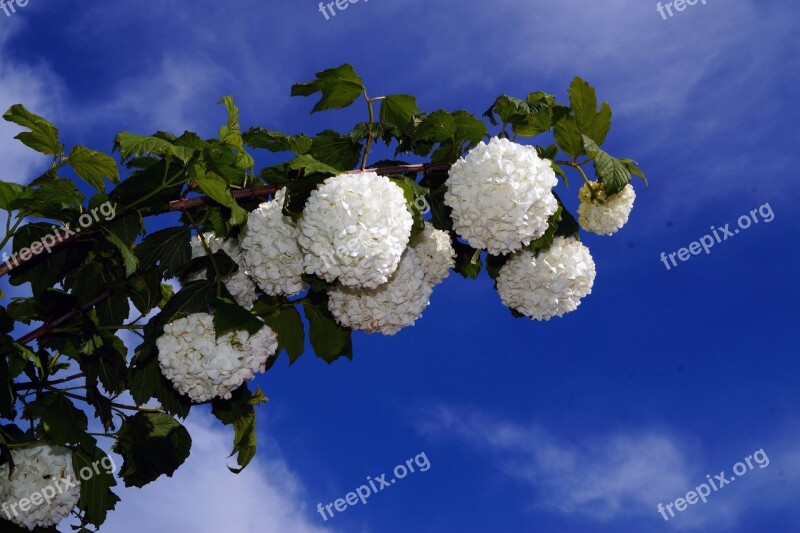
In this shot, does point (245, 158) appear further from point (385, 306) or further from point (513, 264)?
point (513, 264)

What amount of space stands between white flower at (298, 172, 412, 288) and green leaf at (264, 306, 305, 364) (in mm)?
655

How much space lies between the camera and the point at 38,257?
3.69 meters

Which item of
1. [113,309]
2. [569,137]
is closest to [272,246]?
[113,309]

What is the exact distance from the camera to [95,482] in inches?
156

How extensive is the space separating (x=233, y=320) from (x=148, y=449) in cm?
119

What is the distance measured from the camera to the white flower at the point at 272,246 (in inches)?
136

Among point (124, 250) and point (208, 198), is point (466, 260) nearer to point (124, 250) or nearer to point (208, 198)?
point (208, 198)

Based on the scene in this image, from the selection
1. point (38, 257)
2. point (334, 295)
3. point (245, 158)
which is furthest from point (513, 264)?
point (38, 257)

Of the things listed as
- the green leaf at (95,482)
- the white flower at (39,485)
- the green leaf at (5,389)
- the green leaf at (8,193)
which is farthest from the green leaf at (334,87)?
the white flower at (39,485)

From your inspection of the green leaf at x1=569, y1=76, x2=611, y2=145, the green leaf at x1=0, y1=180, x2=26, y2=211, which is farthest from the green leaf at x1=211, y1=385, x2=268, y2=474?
the green leaf at x1=569, y1=76, x2=611, y2=145

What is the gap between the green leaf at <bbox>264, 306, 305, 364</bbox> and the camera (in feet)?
12.6

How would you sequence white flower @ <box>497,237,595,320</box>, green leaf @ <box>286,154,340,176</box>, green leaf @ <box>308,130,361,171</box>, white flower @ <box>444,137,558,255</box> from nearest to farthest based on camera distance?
green leaf @ <box>286,154,340,176</box>
white flower @ <box>444,137,558,255</box>
green leaf @ <box>308,130,361,171</box>
white flower @ <box>497,237,595,320</box>

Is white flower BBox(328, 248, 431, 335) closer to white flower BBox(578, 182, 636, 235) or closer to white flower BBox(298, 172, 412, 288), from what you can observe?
white flower BBox(298, 172, 412, 288)

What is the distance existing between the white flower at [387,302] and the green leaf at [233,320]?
469mm
